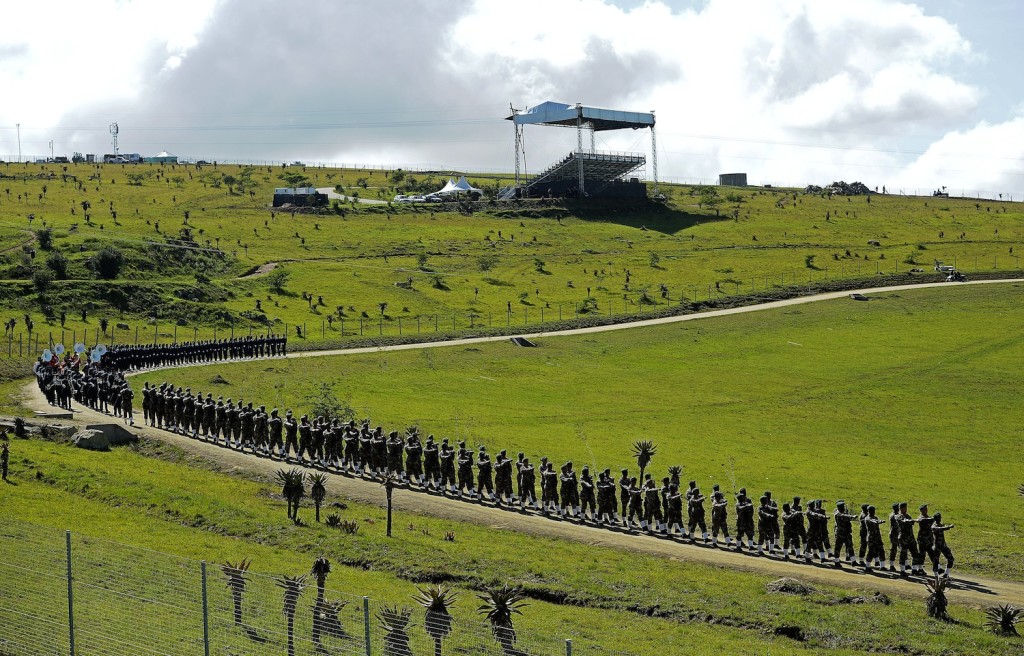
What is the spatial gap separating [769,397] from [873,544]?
3395 cm

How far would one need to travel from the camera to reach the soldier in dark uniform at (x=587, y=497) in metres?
33.9

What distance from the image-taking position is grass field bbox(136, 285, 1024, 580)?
1743 inches

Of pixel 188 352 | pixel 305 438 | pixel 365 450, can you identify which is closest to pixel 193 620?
pixel 365 450

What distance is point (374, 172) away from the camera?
18575 centimetres

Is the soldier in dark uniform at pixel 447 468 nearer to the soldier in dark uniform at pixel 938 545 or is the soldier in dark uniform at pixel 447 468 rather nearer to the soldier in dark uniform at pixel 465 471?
the soldier in dark uniform at pixel 465 471

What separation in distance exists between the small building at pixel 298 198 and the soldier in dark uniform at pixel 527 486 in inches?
3983

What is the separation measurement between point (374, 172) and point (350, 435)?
14889cm

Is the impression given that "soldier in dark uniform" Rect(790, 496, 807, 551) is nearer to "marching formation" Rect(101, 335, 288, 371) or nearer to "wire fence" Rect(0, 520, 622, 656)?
"wire fence" Rect(0, 520, 622, 656)

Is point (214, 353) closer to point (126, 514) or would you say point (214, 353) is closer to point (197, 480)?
point (197, 480)

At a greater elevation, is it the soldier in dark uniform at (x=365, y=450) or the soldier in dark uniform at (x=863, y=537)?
the soldier in dark uniform at (x=365, y=450)

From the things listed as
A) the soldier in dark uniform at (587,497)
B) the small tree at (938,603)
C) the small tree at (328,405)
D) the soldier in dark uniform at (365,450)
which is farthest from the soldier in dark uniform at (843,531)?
the small tree at (328,405)

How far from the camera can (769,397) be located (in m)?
63.1

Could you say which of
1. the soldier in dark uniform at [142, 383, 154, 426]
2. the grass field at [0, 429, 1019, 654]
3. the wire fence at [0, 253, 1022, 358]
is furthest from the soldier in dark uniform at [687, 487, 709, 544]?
the wire fence at [0, 253, 1022, 358]

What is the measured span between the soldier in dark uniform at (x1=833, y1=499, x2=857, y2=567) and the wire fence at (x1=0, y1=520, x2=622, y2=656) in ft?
35.6
